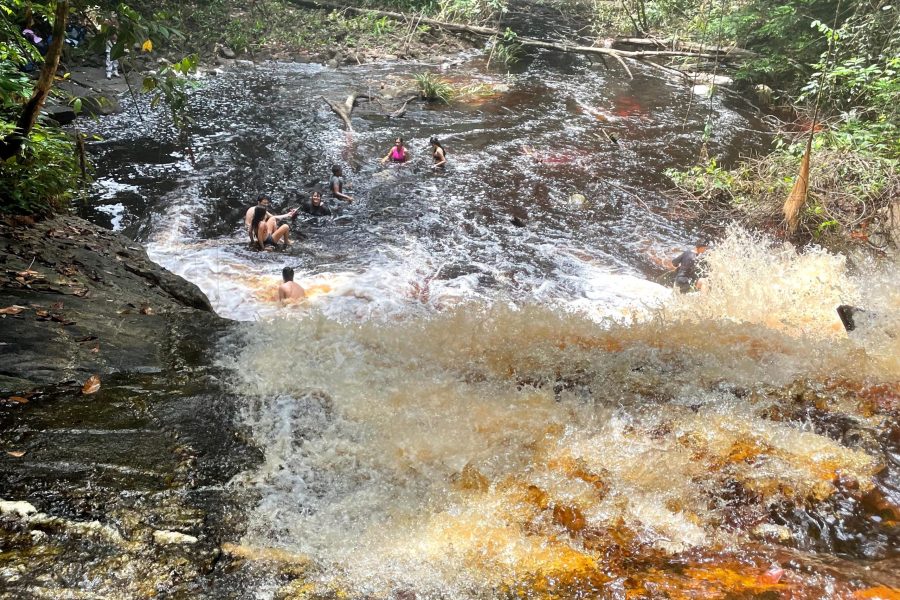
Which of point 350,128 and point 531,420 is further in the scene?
point 350,128

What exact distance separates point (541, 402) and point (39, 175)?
18.5ft

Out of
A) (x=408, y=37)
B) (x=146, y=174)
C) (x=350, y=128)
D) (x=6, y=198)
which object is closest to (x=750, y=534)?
(x=6, y=198)

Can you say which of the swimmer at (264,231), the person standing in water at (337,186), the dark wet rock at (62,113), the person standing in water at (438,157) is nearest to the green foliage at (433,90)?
the person standing in water at (438,157)

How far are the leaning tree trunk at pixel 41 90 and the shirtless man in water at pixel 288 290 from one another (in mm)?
3101

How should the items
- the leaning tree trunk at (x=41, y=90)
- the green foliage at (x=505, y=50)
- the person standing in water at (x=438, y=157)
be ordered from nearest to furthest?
the leaning tree trunk at (x=41, y=90) → the person standing in water at (x=438, y=157) → the green foliage at (x=505, y=50)

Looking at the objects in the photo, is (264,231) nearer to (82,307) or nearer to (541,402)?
(82,307)

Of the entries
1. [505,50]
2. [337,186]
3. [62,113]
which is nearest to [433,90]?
[505,50]

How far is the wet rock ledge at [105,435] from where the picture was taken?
2311 mm

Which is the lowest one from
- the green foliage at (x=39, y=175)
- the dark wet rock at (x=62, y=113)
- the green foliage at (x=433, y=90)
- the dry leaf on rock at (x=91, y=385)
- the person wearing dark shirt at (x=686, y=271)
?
A: the person wearing dark shirt at (x=686, y=271)

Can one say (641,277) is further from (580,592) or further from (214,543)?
(214,543)

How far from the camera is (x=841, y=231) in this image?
27.7 feet

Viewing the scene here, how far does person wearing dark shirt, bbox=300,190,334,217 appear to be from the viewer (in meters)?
9.63

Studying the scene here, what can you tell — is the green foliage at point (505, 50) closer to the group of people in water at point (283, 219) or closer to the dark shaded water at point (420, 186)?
the dark shaded water at point (420, 186)

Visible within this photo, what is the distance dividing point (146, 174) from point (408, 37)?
13131 mm
